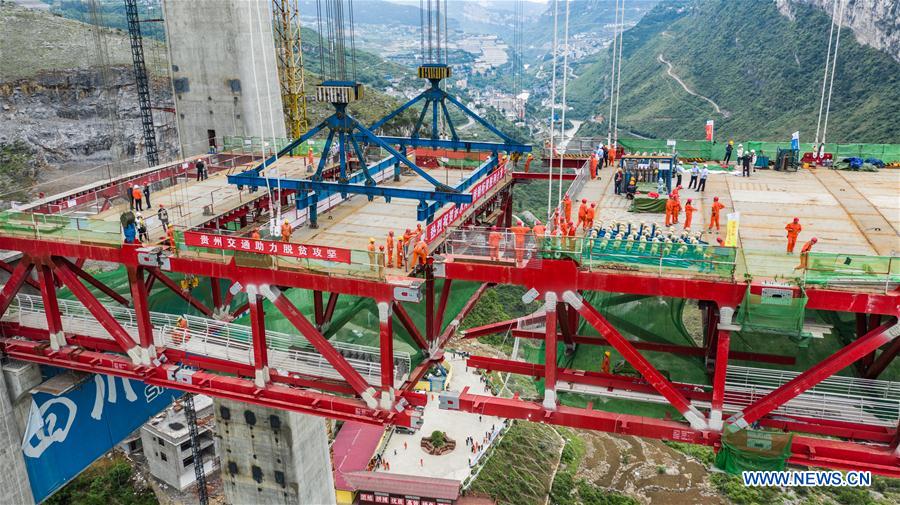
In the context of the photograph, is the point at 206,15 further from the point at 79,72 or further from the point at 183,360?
the point at 79,72

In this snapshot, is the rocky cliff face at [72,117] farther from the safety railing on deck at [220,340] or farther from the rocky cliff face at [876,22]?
the rocky cliff face at [876,22]

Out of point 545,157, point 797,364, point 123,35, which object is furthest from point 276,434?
point 123,35

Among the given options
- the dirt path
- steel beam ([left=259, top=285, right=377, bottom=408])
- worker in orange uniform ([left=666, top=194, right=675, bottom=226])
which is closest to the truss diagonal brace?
worker in orange uniform ([left=666, top=194, right=675, bottom=226])

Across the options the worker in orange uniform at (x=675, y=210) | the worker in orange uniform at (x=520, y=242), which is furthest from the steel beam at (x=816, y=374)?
the worker in orange uniform at (x=520, y=242)

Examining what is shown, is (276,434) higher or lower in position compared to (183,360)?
lower

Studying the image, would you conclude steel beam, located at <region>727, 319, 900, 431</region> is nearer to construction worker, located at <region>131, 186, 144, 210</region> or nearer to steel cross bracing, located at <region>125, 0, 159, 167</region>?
construction worker, located at <region>131, 186, 144, 210</region>

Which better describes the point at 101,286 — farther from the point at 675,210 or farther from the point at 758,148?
the point at 758,148
